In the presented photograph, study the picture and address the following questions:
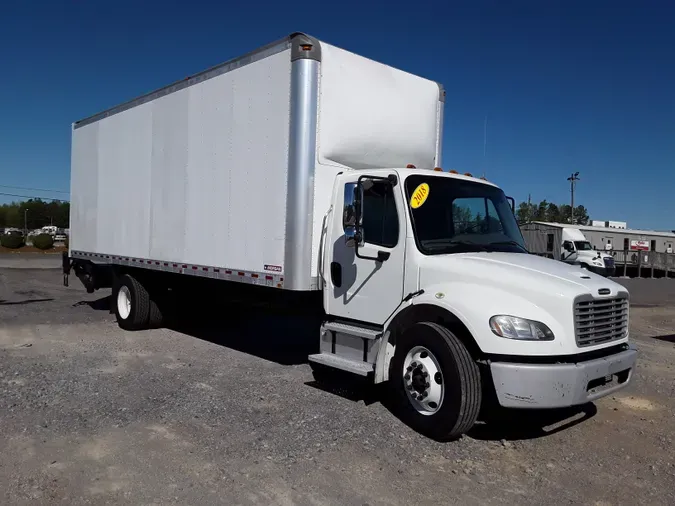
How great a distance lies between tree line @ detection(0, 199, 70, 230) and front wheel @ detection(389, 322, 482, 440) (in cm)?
13409

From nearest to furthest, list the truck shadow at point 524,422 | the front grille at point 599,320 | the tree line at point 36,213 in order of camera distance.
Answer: the front grille at point 599,320
the truck shadow at point 524,422
the tree line at point 36,213

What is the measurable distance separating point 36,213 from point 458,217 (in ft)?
458

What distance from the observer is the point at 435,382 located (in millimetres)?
4914

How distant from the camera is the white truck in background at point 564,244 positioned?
3127cm

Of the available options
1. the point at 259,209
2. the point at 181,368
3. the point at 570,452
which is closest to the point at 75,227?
the point at 181,368

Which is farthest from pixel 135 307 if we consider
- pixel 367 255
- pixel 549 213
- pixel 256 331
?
pixel 549 213

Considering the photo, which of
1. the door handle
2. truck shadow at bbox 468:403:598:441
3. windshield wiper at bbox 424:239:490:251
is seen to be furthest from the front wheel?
the door handle

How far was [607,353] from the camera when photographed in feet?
16.4

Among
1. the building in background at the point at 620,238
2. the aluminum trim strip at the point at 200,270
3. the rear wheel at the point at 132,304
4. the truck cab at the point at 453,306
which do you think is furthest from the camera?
the building in background at the point at 620,238

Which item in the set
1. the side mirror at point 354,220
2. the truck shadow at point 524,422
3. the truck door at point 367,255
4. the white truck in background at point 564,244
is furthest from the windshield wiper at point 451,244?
the white truck in background at point 564,244

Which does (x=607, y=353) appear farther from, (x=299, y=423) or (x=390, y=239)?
(x=299, y=423)

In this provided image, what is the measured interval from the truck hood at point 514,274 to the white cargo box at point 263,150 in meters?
1.58

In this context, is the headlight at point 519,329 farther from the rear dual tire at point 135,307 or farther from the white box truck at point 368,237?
the rear dual tire at point 135,307

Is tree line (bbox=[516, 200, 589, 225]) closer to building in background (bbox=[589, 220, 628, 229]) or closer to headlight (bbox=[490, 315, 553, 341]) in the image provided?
building in background (bbox=[589, 220, 628, 229])
